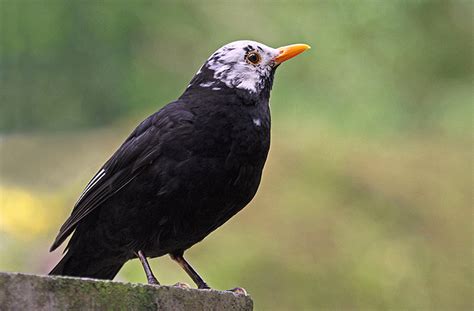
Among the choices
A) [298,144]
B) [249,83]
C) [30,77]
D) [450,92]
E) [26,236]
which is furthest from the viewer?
[30,77]

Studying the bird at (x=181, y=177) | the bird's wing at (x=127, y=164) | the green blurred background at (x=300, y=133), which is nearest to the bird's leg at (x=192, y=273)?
the bird at (x=181, y=177)

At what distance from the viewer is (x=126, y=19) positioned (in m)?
10.2

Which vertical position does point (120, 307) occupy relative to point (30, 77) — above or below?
above

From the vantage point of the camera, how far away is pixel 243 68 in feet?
12.0

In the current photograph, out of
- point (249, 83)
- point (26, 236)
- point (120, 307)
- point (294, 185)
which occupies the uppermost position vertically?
point (249, 83)

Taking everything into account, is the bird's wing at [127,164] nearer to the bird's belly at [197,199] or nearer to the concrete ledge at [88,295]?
the bird's belly at [197,199]

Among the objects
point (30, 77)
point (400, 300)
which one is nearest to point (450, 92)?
point (400, 300)

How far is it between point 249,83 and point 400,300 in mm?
3479

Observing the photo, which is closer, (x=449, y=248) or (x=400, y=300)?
(x=400, y=300)

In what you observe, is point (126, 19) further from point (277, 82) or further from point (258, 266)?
point (258, 266)

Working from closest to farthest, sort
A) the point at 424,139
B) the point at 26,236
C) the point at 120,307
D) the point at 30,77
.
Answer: the point at 120,307
the point at 26,236
the point at 424,139
the point at 30,77

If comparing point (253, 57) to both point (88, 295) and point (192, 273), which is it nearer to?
point (192, 273)

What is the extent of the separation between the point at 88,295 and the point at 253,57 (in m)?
1.60

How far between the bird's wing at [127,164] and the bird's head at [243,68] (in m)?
0.25
